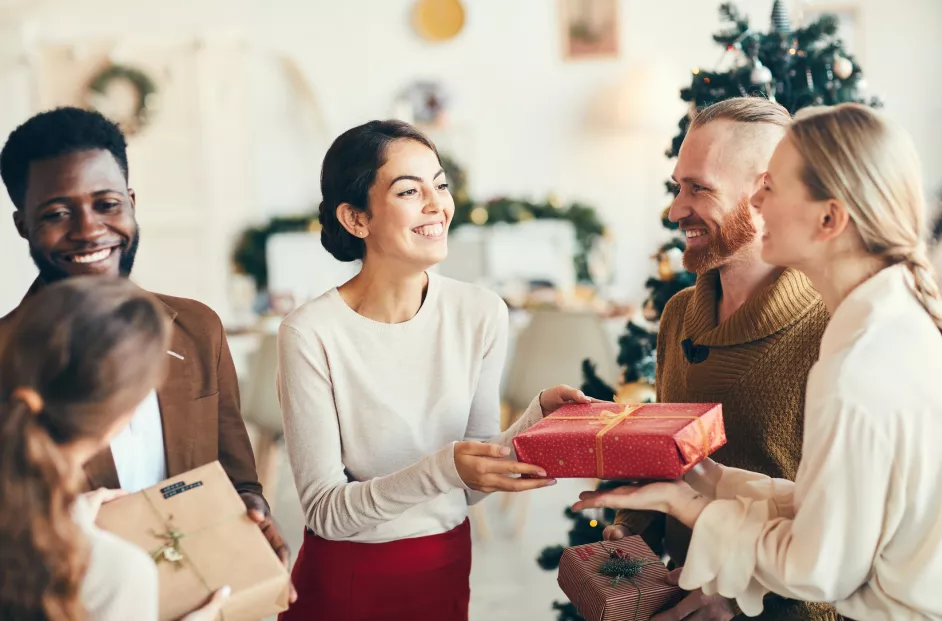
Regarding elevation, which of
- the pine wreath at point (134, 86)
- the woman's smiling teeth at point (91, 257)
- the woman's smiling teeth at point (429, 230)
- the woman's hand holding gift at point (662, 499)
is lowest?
the woman's hand holding gift at point (662, 499)

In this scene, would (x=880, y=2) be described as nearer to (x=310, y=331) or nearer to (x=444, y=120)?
(x=444, y=120)

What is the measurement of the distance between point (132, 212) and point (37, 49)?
638cm

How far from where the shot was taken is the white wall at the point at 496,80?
23.0 feet

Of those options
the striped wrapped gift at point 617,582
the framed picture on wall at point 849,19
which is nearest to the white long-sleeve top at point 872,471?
the striped wrapped gift at point 617,582

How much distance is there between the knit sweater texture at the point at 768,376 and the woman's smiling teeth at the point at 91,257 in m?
1.10

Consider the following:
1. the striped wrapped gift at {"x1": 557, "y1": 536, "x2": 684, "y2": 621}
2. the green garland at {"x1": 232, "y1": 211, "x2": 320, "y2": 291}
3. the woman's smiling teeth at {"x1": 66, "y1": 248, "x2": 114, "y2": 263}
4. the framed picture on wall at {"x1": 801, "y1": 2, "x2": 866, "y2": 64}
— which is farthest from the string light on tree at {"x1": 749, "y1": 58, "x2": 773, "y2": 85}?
the framed picture on wall at {"x1": 801, "y1": 2, "x2": 866, "y2": 64}

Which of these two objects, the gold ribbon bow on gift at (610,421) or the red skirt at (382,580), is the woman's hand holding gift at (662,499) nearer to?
the gold ribbon bow on gift at (610,421)

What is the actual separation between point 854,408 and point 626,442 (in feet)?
1.08

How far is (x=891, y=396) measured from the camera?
1.10 m

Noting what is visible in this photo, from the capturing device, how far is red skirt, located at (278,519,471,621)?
1.62 meters

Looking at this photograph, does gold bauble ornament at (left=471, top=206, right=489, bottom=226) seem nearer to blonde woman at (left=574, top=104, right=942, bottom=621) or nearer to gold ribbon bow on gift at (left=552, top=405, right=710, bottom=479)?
gold ribbon bow on gift at (left=552, top=405, right=710, bottom=479)

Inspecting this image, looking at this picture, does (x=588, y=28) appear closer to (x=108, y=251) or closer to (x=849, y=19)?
(x=849, y=19)

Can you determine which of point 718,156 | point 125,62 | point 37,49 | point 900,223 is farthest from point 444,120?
point 900,223

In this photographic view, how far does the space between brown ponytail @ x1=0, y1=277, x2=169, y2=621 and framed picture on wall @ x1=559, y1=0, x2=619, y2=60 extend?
266 inches
